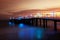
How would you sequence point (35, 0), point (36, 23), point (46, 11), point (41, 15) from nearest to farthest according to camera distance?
point (35, 0), point (46, 11), point (41, 15), point (36, 23)

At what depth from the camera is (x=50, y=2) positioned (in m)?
9.56

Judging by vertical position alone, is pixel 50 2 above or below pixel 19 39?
above

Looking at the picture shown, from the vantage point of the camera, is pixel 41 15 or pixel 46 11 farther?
pixel 41 15

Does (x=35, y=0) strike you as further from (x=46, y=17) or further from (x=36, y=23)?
(x=36, y=23)

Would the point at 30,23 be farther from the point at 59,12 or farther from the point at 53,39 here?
the point at 53,39

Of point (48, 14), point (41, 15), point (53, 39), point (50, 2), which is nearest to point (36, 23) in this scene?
point (41, 15)

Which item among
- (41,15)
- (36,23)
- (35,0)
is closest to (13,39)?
(35,0)

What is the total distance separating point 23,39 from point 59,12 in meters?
5.99

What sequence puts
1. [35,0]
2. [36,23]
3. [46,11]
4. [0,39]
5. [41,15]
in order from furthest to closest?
[36,23] → [41,15] → [46,11] → [35,0] → [0,39]

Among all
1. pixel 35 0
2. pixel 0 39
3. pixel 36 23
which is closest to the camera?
pixel 0 39

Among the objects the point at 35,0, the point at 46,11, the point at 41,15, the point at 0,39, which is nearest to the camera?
the point at 0,39


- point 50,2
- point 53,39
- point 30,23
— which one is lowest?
point 30,23

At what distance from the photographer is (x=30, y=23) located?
15250 millimetres

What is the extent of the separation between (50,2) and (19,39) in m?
4.68
